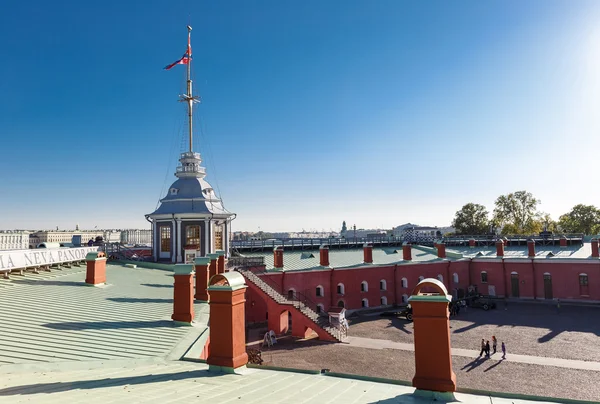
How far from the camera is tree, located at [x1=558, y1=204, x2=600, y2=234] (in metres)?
82.1

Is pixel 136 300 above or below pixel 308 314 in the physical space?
above

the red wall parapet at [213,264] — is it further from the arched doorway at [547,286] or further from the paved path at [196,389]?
the arched doorway at [547,286]

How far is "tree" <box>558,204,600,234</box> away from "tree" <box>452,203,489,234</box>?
20061 mm

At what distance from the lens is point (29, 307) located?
1175cm

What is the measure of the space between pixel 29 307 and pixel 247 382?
8.62 m

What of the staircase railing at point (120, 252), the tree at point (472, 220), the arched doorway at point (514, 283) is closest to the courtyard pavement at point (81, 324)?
the staircase railing at point (120, 252)

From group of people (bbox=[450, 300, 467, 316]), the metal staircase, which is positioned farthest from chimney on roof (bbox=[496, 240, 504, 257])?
the metal staircase

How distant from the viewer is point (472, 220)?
3095 inches

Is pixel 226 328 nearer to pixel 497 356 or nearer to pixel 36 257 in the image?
pixel 36 257

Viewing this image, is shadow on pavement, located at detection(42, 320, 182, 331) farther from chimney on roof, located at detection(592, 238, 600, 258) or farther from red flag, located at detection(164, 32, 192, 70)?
chimney on roof, located at detection(592, 238, 600, 258)

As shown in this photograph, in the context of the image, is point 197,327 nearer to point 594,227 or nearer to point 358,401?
point 358,401

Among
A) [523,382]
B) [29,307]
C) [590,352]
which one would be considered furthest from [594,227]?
[29,307]

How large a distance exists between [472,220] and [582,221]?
27469 mm

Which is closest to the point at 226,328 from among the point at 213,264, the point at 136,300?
the point at 136,300
